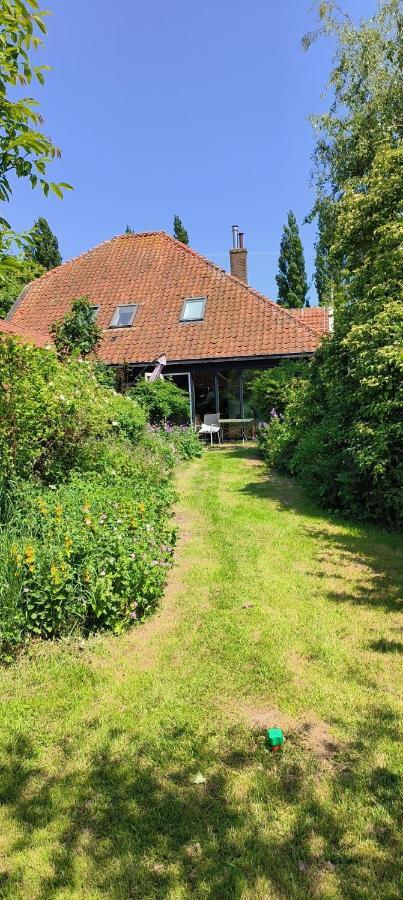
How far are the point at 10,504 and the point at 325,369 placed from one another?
5.62 meters

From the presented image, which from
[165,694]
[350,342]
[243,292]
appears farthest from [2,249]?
[243,292]

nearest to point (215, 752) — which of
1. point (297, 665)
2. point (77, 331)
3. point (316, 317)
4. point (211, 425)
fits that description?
point (297, 665)

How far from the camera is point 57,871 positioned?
7.13 ft

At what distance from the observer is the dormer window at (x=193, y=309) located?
17.4 meters

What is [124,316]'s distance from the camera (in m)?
18.2

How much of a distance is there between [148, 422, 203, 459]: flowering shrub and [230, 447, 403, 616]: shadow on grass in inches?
145

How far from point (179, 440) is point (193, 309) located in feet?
23.0

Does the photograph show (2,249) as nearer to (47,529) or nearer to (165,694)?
(47,529)

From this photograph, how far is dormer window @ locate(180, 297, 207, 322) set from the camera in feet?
57.1

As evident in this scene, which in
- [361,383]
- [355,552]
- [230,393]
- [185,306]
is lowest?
[355,552]

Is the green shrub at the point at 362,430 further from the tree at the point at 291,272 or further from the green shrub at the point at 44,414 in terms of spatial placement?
the tree at the point at 291,272

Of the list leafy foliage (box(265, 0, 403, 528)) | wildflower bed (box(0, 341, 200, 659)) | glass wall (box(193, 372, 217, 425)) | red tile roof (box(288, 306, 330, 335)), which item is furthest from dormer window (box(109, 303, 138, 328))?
wildflower bed (box(0, 341, 200, 659))

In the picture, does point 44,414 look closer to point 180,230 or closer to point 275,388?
point 275,388

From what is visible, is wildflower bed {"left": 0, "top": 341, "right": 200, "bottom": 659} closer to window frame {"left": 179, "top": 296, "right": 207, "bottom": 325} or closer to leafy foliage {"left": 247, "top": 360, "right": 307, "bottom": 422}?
leafy foliage {"left": 247, "top": 360, "right": 307, "bottom": 422}
